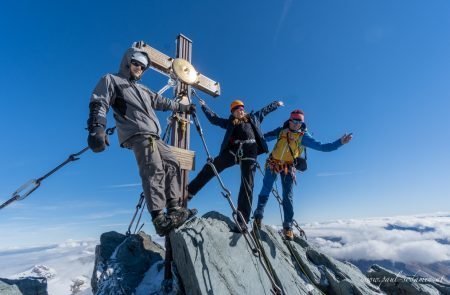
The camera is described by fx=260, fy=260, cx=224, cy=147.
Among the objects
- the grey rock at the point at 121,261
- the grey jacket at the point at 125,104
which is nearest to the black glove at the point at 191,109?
the grey jacket at the point at 125,104

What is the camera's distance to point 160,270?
564cm

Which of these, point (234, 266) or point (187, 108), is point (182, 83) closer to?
point (187, 108)

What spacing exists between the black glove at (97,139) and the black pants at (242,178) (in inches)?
102

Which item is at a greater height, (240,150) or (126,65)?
(126,65)

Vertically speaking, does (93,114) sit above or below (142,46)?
below

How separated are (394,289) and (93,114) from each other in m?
8.29

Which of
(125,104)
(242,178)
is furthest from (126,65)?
(242,178)

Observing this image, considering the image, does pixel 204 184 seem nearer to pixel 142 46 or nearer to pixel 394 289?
pixel 142 46

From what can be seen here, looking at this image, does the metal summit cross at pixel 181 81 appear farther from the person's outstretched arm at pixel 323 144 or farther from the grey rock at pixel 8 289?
the grey rock at pixel 8 289

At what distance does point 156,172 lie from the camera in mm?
4391

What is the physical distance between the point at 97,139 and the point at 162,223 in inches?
65.2

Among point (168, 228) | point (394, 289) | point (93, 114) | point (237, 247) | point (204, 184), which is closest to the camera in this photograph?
point (93, 114)

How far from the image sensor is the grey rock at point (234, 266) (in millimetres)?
3968

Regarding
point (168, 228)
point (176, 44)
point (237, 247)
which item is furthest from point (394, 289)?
point (176, 44)
